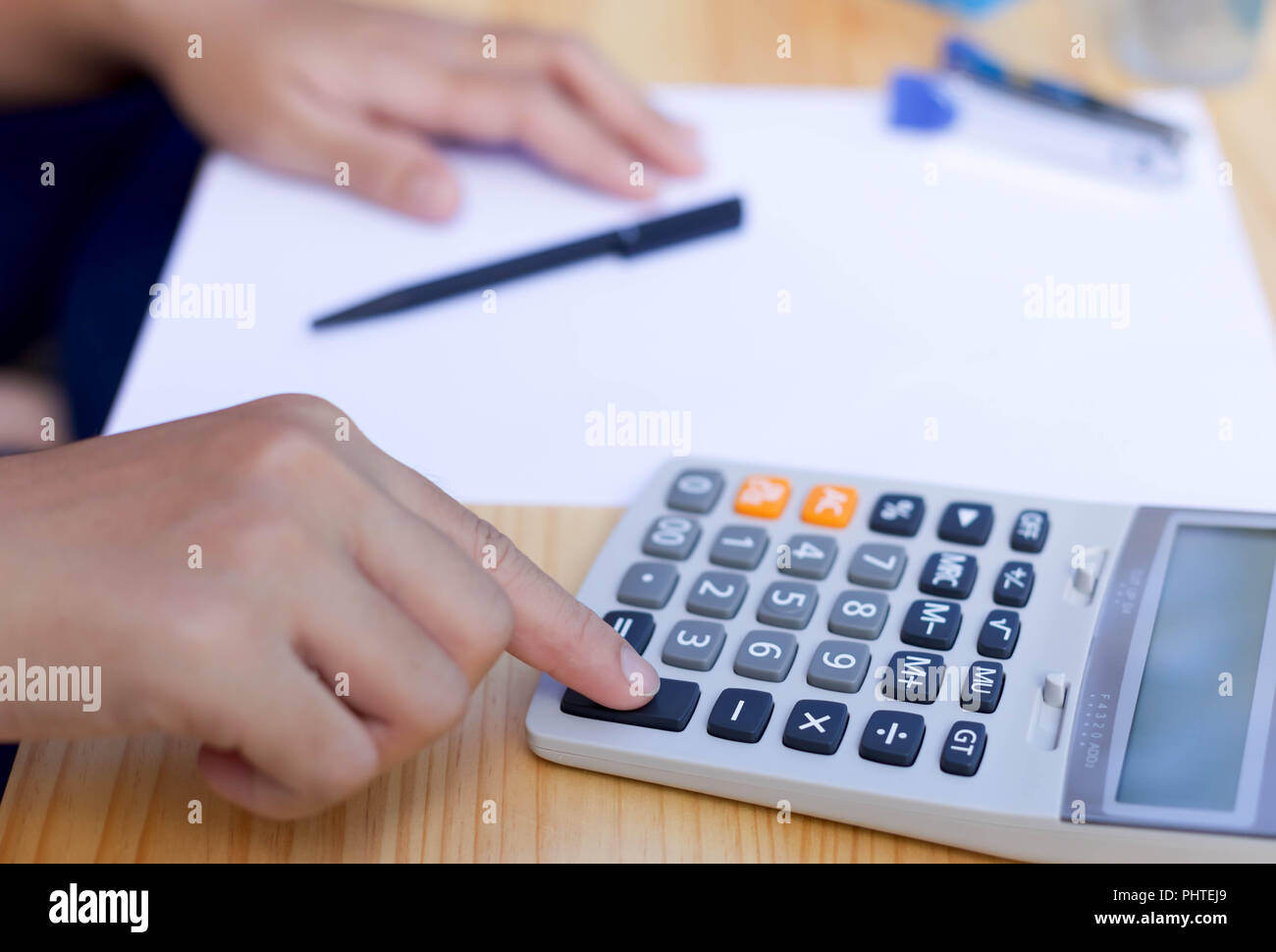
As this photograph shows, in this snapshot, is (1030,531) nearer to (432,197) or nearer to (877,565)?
(877,565)

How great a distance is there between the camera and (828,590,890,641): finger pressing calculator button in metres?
0.38

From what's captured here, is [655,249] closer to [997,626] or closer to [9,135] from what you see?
[997,626]

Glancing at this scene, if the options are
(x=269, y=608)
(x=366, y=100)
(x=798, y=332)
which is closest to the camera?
(x=269, y=608)

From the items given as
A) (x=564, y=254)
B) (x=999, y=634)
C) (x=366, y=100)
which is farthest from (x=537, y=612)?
(x=366, y=100)

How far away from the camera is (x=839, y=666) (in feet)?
1.20

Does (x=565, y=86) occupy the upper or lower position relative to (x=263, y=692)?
upper

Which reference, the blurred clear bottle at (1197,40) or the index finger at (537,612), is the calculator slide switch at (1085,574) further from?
the blurred clear bottle at (1197,40)

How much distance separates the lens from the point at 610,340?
0.54 metres

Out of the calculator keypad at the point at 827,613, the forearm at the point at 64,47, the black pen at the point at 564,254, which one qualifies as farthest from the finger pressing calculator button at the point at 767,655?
the forearm at the point at 64,47

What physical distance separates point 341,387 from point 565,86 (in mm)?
254

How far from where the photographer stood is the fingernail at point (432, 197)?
24.2 inches

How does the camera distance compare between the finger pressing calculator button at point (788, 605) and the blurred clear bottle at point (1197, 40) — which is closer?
the finger pressing calculator button at point (788, 605)

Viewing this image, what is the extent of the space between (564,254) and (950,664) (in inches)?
11.6
